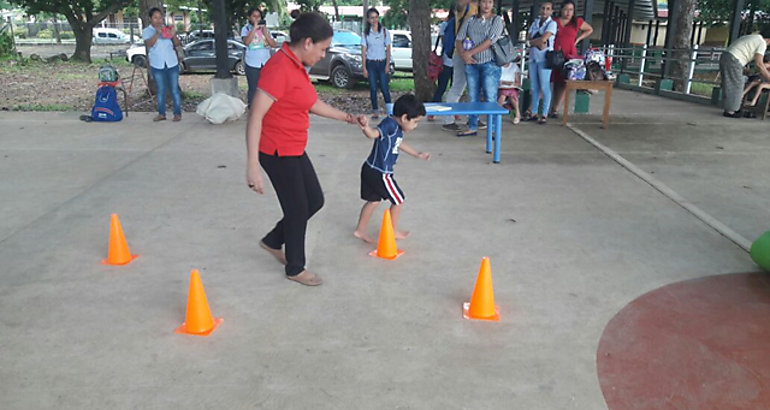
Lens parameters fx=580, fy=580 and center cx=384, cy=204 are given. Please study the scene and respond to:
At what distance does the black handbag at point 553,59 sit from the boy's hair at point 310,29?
6.32m

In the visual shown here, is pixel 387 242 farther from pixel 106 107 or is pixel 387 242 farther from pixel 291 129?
pixel 106 107

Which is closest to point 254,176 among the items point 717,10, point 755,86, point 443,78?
point 443,78

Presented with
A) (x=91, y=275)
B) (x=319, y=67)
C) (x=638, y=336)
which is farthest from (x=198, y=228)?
(x=319, y=67)

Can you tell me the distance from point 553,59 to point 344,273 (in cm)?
620

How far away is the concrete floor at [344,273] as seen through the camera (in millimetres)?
2732

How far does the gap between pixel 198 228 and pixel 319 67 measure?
39.9 ft

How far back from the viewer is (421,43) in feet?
38.4

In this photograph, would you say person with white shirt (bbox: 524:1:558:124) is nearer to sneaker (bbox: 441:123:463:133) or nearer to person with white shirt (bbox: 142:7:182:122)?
sneaker (bbox: 441:123:463:133)

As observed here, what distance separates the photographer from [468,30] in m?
8.04

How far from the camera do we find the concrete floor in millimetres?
2732

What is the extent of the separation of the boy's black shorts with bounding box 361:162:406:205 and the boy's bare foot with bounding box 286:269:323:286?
0.85 m

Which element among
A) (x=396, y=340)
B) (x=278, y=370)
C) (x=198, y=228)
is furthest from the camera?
(x=198, y=228)

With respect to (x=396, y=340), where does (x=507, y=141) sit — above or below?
above

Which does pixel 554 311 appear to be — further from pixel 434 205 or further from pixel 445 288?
pixel 434 205
